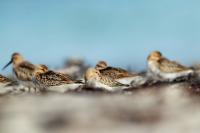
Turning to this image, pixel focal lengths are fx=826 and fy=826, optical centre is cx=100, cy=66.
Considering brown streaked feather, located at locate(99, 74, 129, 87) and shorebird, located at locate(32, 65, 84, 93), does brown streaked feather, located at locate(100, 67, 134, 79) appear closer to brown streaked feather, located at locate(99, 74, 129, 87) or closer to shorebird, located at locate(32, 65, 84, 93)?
brown streaked feather, located at locate(99, 74, 129, 87)

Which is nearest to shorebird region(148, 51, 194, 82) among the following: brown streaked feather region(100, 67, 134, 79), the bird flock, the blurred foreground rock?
the bird flock

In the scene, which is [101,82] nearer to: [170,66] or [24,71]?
[24,71]

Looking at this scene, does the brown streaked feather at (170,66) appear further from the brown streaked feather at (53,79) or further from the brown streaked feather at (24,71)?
the brown streaked feather at (24,71)

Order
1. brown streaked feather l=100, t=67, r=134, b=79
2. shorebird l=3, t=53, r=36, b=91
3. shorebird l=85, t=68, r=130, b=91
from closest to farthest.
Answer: shorebird l=85, t=68, r=130, b=91 → shorebird l=3, t=53, r=36, b=91 → brown streaked feather l=100, t=67, r=134, b=79

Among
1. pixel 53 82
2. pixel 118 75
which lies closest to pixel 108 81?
pixel 53 82

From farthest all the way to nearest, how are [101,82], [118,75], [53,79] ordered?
1. [118,75]
2. [53,79]
3. [101,82]

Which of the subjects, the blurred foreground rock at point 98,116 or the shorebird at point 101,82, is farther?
the shorebird at point 101,82

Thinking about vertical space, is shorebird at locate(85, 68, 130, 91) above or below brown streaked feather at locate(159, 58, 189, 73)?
below

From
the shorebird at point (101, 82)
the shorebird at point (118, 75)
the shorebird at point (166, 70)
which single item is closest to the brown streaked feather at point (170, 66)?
the shorebird at point (166, 70)
